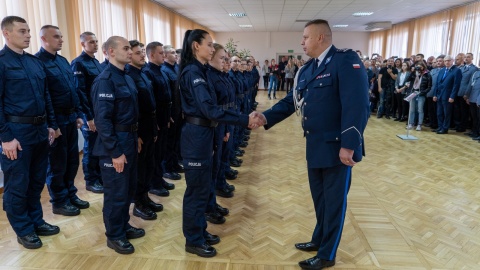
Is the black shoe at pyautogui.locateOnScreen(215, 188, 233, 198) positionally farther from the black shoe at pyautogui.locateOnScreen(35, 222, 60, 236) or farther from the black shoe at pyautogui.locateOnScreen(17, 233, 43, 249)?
the black shoe at pyautogui.locateOnScreen(17, 233, 43, 249)

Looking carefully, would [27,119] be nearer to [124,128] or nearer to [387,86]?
[124,128]

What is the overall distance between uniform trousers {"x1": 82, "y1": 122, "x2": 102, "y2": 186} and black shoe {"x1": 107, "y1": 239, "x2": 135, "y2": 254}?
154 centimetres

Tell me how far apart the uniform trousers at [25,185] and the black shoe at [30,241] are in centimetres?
3

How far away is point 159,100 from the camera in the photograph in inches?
153

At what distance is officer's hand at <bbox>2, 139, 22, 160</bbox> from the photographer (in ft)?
8.11

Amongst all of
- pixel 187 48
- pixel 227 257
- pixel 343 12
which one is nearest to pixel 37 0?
pixel 187 48

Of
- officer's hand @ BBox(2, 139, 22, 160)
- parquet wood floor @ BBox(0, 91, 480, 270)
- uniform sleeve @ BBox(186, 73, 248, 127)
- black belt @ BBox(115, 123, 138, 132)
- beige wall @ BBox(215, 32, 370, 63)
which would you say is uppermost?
beige wall @ BBox(215, 32, 370, 63)

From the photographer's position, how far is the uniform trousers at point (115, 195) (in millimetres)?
2512

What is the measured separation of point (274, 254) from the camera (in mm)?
2611

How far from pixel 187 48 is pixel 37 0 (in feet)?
11.8

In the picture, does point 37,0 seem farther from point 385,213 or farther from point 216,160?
point 385,213

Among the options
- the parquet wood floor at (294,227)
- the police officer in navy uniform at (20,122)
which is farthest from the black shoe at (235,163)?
the police officer in navy uniform at (20,122)

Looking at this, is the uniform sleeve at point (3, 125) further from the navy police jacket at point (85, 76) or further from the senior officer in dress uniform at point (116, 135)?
the navy police jacket at point (85, 76)

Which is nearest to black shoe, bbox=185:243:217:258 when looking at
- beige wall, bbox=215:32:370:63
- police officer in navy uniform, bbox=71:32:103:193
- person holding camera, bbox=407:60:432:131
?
police officer in navy uniform, bbox=71:32:103:193
